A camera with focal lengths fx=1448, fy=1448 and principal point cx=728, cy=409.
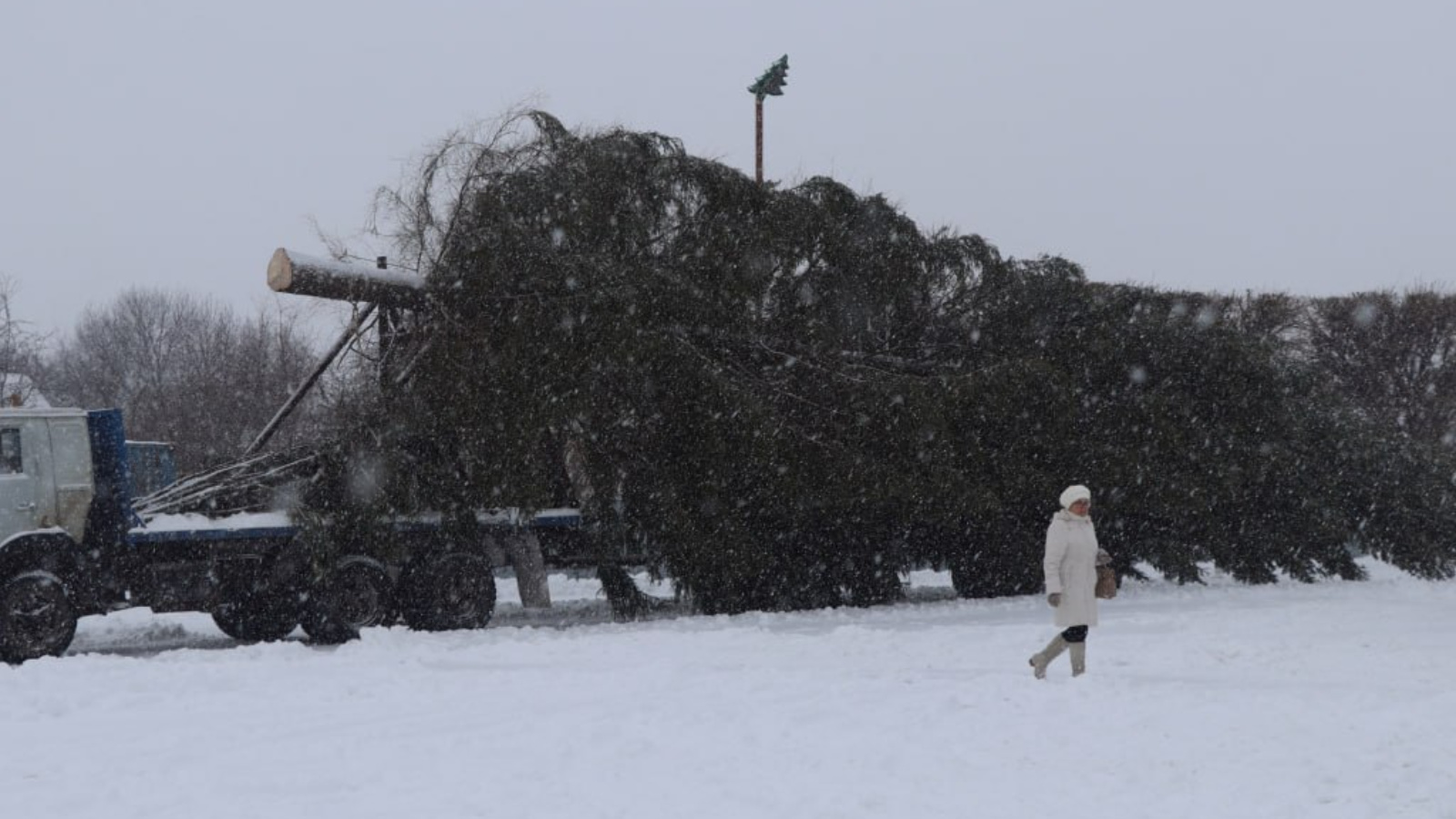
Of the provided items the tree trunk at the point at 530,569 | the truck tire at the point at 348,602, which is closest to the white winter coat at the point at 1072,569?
the truck tire at the point at 348,602

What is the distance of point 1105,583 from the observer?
34.1ft

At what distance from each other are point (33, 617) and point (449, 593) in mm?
4160

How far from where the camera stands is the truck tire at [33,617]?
13156 millimetres

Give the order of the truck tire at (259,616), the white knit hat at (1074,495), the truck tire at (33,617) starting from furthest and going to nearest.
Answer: the truck tire at (259,616)
the truck tire at (33,617)
the white knit hat at (1074,495)

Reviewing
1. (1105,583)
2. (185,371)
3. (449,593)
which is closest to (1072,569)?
(1105,583)

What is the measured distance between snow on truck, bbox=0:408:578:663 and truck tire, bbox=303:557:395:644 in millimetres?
14

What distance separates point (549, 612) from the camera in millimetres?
18969

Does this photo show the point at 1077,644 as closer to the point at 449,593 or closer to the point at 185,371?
the point at 449,593

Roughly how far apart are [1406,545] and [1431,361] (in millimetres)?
18029

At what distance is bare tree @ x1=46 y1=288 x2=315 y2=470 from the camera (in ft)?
113

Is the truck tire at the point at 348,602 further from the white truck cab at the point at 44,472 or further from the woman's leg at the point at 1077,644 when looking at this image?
the woman's leg at the point at 1077,644

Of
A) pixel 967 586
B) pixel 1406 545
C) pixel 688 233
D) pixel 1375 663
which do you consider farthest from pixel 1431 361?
pixel 1375 663

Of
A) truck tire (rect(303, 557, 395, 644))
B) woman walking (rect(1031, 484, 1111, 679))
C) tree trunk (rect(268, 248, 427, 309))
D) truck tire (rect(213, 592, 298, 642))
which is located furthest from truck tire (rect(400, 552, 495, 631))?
woman walking (rect(1031, 484, 1111, 679))

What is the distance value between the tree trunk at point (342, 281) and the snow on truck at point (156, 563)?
2.55 m
